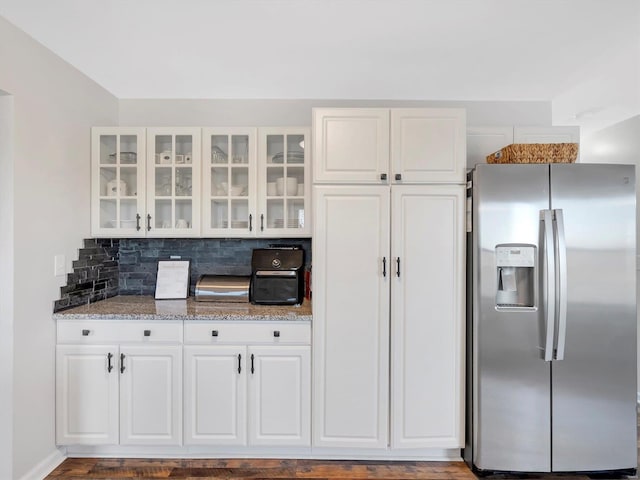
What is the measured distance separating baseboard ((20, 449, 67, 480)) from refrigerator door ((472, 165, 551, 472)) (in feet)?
8.42

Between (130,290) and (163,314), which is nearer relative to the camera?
(163,314)

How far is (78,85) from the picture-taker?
8.07ft

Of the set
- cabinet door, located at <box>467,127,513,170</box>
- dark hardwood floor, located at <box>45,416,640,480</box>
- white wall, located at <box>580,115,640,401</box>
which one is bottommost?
dark hardwood floor, located at <box>45,416,640,480</box>

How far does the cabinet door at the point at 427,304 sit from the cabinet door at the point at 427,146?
10 cm

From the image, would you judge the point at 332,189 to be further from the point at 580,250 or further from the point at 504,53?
the point at 580,250

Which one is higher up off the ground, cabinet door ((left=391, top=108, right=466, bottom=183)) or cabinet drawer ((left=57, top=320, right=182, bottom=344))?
cabinet door ((left=391, top=108, right=466, bottom=183))

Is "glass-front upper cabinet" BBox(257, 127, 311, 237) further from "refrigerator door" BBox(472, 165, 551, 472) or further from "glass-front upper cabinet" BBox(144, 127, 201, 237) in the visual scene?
"refrigerator door" BBox(472, 165, 551, 472)

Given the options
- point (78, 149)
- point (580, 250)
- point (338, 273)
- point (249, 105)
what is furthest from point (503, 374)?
point (78, 149)

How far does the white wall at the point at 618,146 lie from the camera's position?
334cm

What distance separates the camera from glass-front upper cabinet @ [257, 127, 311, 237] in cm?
262

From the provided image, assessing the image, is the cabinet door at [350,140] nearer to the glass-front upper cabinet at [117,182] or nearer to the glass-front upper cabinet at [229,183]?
the glass-front upper cabinet at [229,183]

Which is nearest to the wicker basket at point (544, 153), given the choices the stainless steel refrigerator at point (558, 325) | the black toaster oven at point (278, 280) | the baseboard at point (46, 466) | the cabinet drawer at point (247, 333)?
the stainless steel refrigerator at point (558, 325)

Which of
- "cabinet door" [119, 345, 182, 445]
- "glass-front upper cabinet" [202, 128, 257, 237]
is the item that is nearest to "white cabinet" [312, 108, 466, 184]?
"glass-front upper cabinet" [202, 128, 257, 237]

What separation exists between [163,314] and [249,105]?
173 cm
